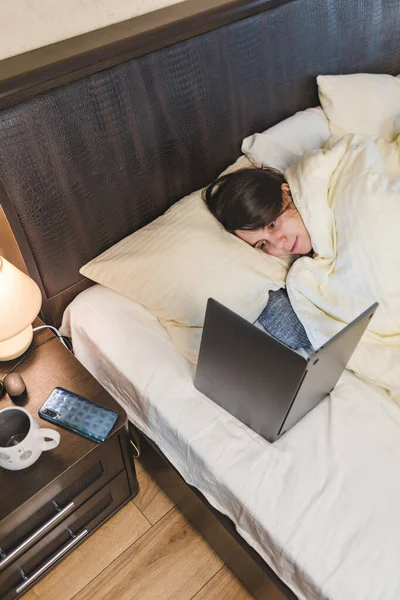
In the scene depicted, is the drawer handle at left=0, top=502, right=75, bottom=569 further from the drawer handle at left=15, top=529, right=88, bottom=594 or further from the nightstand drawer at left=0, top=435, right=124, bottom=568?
the drawer handle at left=15, top=529, right=88, bottom=594

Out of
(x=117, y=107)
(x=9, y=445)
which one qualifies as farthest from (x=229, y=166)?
(x=9, y=445)

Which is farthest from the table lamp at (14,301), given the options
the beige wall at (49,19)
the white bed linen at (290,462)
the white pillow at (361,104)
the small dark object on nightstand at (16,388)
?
the white pillow at (361,104)

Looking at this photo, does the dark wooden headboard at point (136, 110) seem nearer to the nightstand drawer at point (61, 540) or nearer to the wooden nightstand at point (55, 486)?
the wooden nightstand at point (55, 486)

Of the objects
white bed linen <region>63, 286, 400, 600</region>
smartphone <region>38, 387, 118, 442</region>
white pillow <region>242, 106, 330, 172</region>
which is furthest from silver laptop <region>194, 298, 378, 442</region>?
white pillow <region>242, 106, 330, 172</region>

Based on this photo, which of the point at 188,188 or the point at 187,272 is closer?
the point at 187,272

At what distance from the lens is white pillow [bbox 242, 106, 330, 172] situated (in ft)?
4.09

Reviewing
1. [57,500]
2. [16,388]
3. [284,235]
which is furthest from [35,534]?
[284,235]

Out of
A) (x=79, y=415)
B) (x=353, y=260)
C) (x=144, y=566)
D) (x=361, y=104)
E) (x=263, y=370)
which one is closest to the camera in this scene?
(x=263, y=370)

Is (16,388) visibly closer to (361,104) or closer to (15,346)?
(15,346)

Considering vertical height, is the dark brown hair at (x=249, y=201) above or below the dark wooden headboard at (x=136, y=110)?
below

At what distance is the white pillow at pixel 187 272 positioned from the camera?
3.36ft

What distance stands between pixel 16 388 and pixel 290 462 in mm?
556

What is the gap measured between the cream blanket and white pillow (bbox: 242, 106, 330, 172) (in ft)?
0.48

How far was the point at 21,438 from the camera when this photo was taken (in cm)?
87
